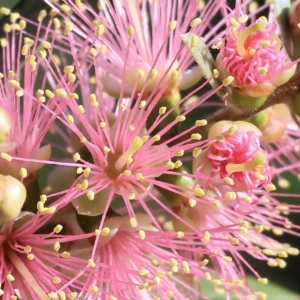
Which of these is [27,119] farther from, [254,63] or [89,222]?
[254,63]

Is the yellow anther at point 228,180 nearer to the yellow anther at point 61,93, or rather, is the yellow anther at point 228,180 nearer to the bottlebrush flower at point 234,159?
the bottlebrush flower at point 234,159

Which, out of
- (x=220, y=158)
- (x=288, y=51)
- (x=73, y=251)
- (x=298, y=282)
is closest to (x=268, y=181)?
(x=220, y=158)

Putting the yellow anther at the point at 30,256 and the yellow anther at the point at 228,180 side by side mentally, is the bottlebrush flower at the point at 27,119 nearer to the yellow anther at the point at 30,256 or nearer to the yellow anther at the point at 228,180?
the yellow anther at the point at 30,256

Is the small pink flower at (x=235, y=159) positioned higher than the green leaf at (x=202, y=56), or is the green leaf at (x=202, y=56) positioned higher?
the green leaf at (x=202, y=56)

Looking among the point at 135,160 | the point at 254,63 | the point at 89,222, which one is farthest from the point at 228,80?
the point at 89,222

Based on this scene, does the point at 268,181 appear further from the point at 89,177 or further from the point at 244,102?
the point at 89,177

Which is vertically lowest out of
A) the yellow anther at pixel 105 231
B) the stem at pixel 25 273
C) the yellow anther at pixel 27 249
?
the stem at pixel 25 273

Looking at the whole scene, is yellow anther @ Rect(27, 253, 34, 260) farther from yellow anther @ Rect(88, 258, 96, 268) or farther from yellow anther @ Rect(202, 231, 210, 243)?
yellow anther @ Rect(202, 231, 210, 243)

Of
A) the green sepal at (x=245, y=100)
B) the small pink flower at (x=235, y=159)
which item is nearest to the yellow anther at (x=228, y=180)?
the small pink flower at (x=235, y=159)

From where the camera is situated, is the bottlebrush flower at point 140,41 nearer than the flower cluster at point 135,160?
No
